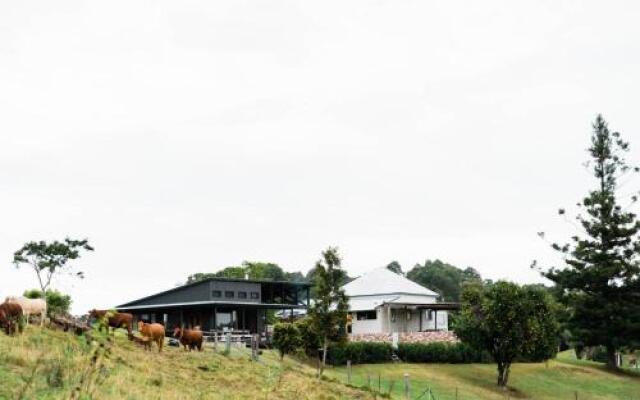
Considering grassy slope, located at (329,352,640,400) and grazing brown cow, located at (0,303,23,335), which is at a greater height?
grazing brown cow, located at (0,303,23,335)

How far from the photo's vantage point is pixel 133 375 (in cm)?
1603

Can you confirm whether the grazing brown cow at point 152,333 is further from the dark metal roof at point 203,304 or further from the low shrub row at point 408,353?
the dark metal roof at point 203,304

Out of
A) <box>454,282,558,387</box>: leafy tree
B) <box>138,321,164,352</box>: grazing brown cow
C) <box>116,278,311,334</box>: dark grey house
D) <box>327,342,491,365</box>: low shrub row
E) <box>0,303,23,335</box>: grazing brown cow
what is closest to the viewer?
<box>0,303,23,335</box>: grazing brown cow

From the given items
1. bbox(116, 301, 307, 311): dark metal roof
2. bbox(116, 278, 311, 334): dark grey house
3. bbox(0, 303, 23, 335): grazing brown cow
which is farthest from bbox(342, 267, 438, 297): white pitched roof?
bbox(0, 303, 23, 335): grazing brown cow

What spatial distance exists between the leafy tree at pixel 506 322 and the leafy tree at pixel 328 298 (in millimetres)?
9055

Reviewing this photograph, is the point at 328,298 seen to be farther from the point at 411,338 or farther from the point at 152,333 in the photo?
the point at 152,333

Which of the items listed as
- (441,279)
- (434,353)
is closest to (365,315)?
(434,353)

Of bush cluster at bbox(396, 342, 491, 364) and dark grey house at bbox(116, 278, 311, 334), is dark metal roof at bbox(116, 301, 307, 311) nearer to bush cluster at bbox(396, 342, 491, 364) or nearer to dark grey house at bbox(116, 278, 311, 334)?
dark grey house at bbox(116, 278, 311, 334)

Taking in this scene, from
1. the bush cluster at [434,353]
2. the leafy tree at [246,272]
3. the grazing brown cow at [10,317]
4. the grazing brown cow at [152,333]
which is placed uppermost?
the leafy tree at [246,272]

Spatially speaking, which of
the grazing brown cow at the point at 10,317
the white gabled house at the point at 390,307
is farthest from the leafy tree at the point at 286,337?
the grazing brown cow at the point at 10,317

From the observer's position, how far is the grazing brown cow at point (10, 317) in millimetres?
18109

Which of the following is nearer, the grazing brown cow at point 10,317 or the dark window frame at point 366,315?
the grazing brown cow at point 10,317

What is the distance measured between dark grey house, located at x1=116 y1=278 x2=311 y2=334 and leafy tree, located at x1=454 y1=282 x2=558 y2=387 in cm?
1933

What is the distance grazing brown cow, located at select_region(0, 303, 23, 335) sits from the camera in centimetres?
1811
